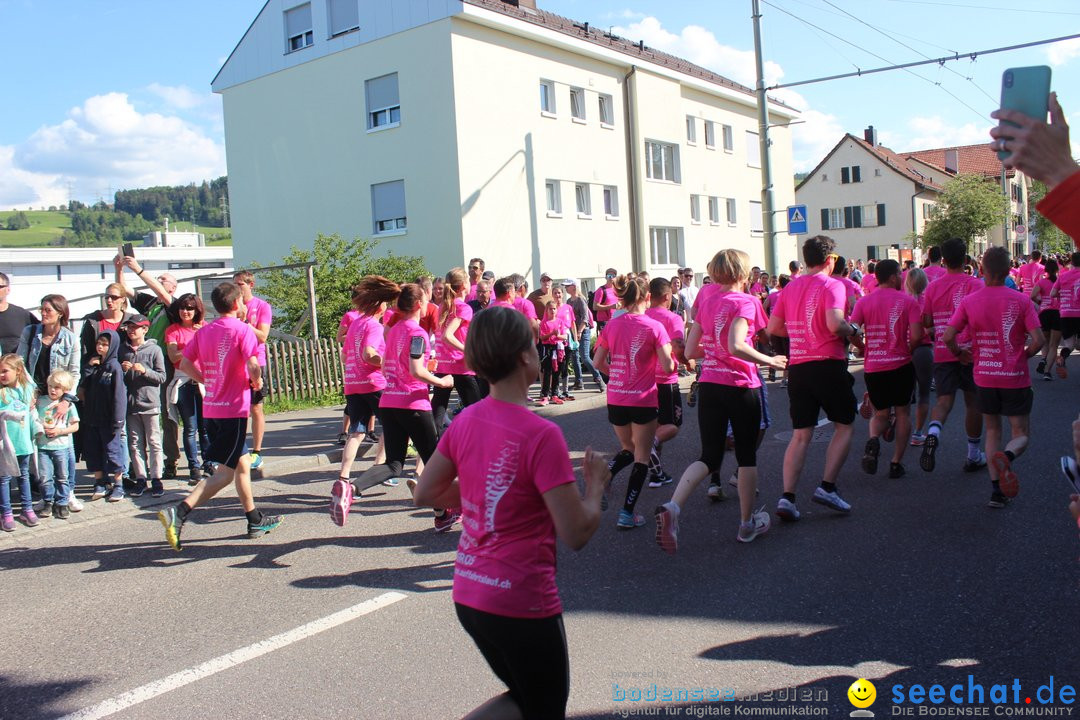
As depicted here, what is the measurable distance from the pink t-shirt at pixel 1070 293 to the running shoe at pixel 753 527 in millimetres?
8469

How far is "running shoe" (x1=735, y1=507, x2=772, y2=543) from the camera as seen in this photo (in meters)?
5.98

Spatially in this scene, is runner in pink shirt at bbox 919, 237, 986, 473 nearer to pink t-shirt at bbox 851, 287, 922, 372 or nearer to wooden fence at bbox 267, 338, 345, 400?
pink t-shirt at bbox 851, 287, 922, 372

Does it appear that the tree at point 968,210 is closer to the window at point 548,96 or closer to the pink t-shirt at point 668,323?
the window at point 548,96

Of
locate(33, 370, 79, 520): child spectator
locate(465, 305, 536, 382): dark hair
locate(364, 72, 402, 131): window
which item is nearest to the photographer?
locate(465, 305, 536, 382): dark hair

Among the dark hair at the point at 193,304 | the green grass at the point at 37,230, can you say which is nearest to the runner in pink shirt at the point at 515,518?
the dark hair at the point at 193,304

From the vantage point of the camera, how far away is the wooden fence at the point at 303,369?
50.1 ft

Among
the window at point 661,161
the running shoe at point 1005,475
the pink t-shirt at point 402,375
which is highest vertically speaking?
the window at point 661,161

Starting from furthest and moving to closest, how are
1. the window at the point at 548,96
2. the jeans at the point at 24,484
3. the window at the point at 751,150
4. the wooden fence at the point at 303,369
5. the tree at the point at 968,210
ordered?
the tree at the point at 968,210, the window at the point at 751,150, the window at the point at 548,96, the wooden fence at the point at 303,369, the jeans at the point at 24,484

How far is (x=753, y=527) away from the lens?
6.00 metres

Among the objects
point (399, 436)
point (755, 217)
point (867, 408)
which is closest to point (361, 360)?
point (399, 436)

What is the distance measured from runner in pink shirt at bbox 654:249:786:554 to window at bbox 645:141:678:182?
1068 inches

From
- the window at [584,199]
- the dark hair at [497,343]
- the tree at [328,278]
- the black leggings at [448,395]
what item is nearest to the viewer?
the dark hair at [497,343]

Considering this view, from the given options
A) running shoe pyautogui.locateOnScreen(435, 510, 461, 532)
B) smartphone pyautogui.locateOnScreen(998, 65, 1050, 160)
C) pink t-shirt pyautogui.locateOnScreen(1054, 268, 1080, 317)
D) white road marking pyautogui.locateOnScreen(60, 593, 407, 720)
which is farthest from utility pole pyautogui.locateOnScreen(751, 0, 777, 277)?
smartphone pyautogui.locateOnScreen(998, 65, 1050, 160)

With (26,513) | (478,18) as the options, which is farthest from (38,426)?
(478,18)
